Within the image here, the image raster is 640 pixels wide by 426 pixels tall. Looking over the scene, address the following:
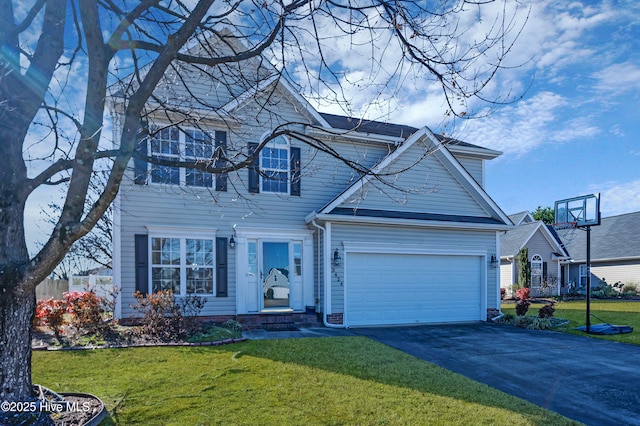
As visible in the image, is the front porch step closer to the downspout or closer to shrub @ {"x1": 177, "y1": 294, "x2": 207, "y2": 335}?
the downspout

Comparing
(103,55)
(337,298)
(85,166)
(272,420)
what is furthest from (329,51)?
(337,298)

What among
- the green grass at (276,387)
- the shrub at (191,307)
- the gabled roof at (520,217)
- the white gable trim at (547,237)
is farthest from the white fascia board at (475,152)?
the gabled roof at (520,217)

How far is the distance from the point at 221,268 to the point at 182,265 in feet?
3.43

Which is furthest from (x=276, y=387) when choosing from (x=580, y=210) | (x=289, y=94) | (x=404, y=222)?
(x=580, y=210)

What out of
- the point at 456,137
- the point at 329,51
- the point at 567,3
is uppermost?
the point at 567,3

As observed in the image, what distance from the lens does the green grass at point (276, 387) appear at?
15.3 ft

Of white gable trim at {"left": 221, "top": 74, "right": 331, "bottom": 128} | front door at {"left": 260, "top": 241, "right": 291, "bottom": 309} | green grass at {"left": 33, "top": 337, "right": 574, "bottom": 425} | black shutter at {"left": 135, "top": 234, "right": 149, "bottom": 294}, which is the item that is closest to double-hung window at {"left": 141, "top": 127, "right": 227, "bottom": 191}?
white gable trim at {"left": 221, "top": 74, "right": 331, "bottom": 128}

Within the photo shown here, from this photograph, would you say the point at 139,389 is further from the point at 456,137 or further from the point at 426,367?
the point at 456,137

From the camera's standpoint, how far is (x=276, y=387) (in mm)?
5664

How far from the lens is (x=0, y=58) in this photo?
4.13 metres

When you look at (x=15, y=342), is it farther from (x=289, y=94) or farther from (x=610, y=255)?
(x=610, y=255)

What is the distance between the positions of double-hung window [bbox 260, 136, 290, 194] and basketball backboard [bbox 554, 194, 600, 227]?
9081mm

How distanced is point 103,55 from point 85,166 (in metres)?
1.24

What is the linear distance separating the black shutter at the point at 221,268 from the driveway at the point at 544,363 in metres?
3.79
